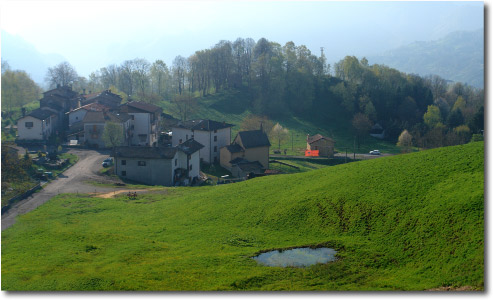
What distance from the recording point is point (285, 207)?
2016 cm

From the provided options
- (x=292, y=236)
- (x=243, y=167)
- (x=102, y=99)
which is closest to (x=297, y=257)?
(x=292, y=236)

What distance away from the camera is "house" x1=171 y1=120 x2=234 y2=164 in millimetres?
48469

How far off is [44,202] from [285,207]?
14.5 metres

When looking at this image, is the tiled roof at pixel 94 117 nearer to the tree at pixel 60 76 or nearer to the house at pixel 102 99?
the house at pixel 102 99

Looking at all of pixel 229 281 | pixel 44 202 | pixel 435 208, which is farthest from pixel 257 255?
pixel 44 202

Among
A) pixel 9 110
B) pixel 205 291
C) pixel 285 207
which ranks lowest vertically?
pixel 205 291

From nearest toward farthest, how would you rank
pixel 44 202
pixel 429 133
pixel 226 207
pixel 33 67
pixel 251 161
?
pixel 226 207
pixel 44 202
pixel 251 161
pixel 429 133
pixel 33 67

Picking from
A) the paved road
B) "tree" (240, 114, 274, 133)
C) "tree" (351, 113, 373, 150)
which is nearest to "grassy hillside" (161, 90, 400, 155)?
"tree" (351, 113, 373, 150)

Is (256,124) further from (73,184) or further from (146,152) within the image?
(73,184)

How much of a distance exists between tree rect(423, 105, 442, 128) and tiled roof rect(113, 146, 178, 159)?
42.1 m

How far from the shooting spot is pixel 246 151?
158ft

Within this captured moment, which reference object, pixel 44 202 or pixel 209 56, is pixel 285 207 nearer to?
pixel 44 202

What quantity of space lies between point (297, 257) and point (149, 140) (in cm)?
3935

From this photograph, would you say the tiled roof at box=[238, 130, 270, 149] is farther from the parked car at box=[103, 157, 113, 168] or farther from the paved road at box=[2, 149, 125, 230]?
the paved road at box=[2, 149, 125, 230]
